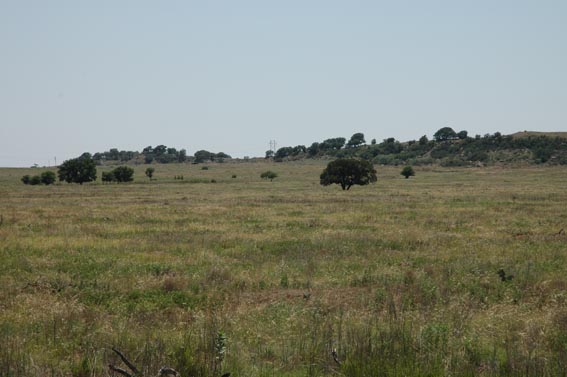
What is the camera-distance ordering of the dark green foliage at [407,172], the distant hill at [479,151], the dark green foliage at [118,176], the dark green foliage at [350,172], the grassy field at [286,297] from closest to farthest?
1. the grassy field at [286,297]
2. the dark green foliage at [350,172]
3. the dark green foliage at [118,176]
4. the dark green foliage at [407,172]
5. the distant hill at [479,151]

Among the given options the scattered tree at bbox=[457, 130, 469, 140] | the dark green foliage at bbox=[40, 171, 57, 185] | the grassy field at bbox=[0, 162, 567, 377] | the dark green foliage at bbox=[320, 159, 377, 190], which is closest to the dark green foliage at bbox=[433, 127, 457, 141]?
the scattered tree at bbox=[457, 130, 469, 140]

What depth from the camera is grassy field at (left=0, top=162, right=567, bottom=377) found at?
7340mm

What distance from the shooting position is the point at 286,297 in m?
12.6

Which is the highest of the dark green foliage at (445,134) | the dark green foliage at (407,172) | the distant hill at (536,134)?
the dark green foliage at (445,134)

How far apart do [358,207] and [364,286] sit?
23.1 meters

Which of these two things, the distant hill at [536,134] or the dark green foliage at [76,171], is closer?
the dark green foliage at [76,171]

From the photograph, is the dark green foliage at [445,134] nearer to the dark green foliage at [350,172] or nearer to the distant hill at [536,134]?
the distant hill at [536,134]

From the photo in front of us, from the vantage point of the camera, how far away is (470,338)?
27.8ft

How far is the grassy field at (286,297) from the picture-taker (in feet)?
24.1

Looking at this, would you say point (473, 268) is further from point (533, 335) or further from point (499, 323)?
point (533, 335)

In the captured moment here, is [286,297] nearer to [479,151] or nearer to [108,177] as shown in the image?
[108,177]

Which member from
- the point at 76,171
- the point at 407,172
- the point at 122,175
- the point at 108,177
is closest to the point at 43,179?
the point at 76,171

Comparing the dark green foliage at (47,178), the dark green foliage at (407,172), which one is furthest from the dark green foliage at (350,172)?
the dark green foliage at (47,178)

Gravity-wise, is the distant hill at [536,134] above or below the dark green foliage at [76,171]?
above
